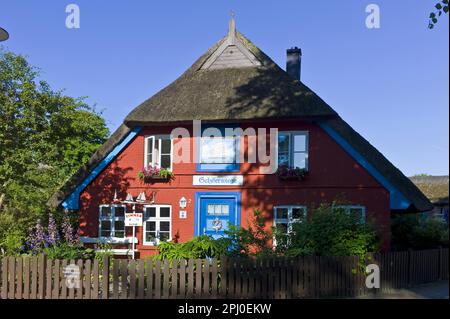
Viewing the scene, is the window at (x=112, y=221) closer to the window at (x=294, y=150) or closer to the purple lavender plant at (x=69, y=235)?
the purple lavender plant at (x=69, y=235)

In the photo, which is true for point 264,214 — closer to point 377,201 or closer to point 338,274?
point 377,201

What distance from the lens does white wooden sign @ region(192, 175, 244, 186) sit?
1700cm

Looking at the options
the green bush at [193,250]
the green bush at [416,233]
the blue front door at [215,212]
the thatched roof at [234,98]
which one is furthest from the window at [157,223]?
the green bush at [416,233]

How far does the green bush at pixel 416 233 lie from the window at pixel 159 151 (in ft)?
27.7

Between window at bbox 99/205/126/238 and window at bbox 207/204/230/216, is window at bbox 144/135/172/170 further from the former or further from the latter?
window at bbox 207/204/230/216

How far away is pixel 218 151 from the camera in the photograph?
17266 mm

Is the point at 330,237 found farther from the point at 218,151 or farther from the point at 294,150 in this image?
the point at 218,151

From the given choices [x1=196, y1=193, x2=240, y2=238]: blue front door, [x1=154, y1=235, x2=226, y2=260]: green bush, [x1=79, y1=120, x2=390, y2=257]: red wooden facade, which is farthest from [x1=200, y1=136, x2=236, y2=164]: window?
[x1=154, y1=235, x2=226, y2=260]: green bush

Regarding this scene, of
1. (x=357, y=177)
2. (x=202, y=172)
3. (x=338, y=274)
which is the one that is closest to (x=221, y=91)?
Answer: (x=202, y=172)

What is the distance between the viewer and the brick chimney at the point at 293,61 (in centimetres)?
2036

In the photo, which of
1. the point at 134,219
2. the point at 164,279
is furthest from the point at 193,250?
the point at 134,219

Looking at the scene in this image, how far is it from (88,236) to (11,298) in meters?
7.66

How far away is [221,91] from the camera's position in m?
17.5

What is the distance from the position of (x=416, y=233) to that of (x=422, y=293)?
704cm
